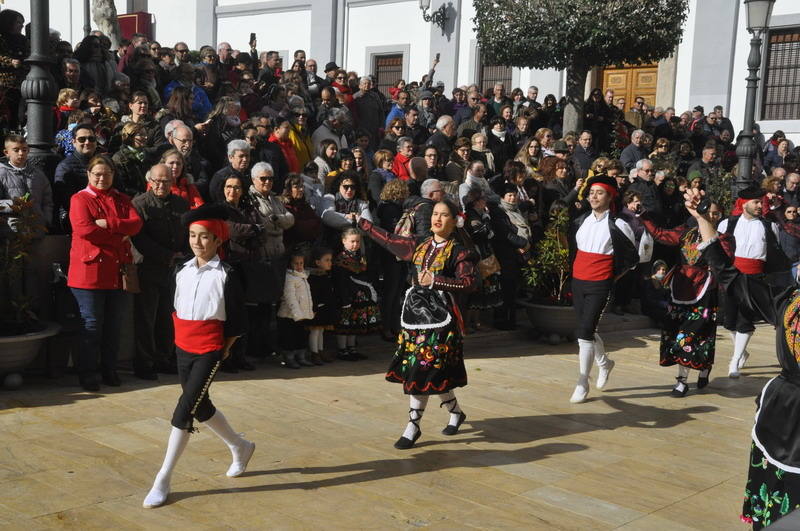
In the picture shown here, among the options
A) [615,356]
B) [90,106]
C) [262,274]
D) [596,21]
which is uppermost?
[596,21]

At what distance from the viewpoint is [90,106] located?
9992 mm

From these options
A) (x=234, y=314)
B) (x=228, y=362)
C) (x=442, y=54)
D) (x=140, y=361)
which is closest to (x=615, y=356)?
(x=228, y=362)

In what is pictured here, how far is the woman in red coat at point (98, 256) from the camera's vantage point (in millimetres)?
7508

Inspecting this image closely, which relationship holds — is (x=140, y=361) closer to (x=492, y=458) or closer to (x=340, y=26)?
(x=492, y=458)

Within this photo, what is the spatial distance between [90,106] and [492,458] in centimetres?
611

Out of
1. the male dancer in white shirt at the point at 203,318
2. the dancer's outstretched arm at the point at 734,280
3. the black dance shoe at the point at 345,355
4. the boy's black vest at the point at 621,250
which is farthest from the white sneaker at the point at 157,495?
the boy's black vest at the point at 621,250

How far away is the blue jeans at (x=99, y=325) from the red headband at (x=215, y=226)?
7.83 feet

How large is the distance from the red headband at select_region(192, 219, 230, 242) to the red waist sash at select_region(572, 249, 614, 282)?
372 cm

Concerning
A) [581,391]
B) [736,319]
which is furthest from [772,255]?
[581,391]

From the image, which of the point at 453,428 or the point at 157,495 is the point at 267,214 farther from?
the point at 157,495

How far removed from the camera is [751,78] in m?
14.4

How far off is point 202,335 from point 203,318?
0.10m

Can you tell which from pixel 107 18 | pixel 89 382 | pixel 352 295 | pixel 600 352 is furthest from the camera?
pixel 107 18

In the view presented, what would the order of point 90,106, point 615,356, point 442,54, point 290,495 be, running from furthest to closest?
point 442,54 < point 615,356 < point 90,106 < point 290,495
